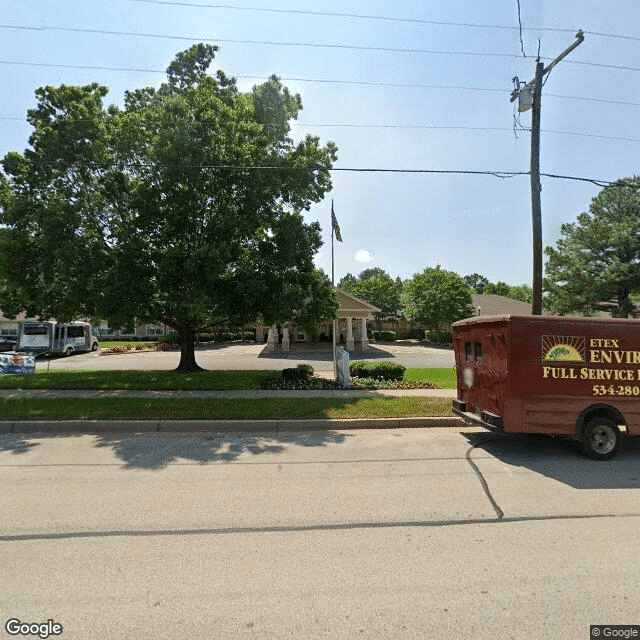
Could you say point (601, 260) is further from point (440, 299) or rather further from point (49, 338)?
point (49, 338)

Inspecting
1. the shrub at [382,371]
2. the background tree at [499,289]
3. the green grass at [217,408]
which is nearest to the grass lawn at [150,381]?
the shrub at [382,371]

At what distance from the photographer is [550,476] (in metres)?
5.67

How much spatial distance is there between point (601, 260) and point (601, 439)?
906 inches

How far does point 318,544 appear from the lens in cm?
375

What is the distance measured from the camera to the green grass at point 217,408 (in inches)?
343

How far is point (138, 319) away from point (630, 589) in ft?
45.5

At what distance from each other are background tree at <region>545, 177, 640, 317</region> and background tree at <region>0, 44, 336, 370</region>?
61.8 feet

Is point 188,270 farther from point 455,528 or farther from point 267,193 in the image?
point 455,528

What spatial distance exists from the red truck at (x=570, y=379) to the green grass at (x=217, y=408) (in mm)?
2671

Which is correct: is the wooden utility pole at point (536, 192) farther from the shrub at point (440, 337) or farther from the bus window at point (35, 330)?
the shrub at point (440, 337)

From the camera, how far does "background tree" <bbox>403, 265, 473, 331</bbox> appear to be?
43.0 metres

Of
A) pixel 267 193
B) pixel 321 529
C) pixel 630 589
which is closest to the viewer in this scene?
pixel 630 589

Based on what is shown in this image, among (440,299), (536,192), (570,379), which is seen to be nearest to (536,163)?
(536,192)

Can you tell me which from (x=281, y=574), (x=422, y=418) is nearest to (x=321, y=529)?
(x=281, y=574)
